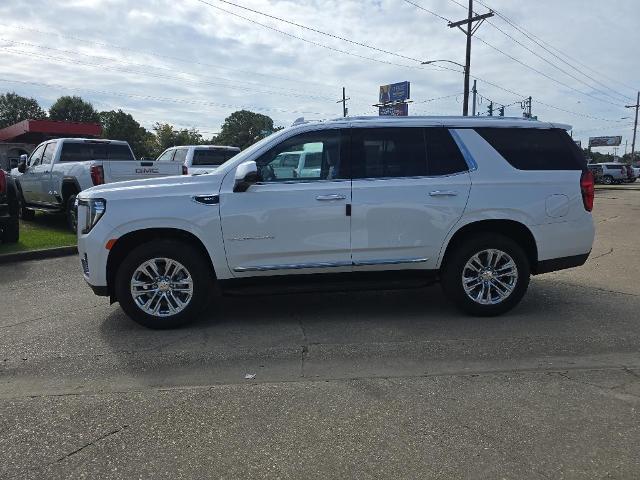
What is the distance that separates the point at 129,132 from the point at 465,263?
81.0 meters

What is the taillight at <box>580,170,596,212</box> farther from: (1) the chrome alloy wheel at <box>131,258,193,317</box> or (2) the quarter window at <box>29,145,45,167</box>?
(2) the quarter window at <box>29,145,45,167</box>

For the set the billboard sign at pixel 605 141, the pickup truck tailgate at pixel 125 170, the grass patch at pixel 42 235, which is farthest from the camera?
the billboard sign at pixel 605 141

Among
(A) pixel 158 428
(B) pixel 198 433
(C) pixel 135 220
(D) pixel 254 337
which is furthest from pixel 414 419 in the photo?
(C) pixel 135 220

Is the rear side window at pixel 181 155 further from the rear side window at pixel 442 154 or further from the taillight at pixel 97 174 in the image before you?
the rear side window at pixel 442 154

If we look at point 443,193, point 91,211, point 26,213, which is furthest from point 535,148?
point 26,213

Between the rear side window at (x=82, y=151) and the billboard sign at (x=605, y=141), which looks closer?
the rear side window at (x=82, y=151)

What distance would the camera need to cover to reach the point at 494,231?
17.4ft

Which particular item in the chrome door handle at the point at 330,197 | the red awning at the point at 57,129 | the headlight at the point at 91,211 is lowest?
the headlight at the point at 91,211

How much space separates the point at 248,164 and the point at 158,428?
2.41m

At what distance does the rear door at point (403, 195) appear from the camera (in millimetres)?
5008

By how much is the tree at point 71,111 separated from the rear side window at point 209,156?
268ft

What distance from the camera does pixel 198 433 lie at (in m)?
3.12

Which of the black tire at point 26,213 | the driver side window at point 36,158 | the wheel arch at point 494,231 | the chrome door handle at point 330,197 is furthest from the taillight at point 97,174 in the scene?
the wheel arch at point 494,231

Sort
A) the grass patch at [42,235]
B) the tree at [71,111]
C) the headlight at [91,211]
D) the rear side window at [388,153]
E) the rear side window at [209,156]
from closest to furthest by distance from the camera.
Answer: the headlight at [91,211] < the rear side window at [388,153] < the grass patch at [42,235] < the rear side window at [209,156] < the tree at [71,111]
